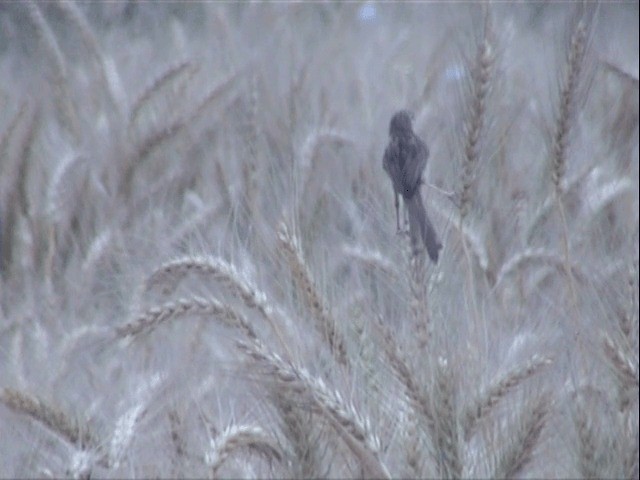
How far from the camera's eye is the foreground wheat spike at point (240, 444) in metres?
1.18

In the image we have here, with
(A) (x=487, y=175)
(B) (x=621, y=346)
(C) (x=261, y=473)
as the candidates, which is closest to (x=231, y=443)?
(C) (x=261, y=473)

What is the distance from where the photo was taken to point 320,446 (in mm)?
1218

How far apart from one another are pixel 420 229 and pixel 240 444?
0.29 metres

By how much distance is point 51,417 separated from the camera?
1.18m

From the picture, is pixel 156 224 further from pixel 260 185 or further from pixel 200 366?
pixel 200 366

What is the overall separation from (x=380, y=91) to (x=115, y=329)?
3.91 feet

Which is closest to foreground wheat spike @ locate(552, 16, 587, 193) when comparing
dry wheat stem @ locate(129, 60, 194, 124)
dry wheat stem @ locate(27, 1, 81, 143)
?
dry wheat stem @ locate(129, 60, 194, 124)

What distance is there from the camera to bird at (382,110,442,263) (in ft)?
3.91

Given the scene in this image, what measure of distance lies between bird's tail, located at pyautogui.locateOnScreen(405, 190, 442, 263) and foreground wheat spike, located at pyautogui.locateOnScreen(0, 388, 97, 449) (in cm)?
38

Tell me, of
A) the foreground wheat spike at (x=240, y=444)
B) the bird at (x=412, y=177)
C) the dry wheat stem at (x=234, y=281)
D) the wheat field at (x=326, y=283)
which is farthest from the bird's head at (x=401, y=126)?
the foreground wheat spike at (x=240, y=444)

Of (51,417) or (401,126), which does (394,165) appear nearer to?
(401,126)

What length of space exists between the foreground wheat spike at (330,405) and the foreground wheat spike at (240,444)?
86 millimetres

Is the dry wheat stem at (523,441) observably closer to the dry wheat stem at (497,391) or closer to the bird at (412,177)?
the dry wheat stem at (497,391)

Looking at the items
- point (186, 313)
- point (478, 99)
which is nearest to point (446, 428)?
point (186, 313)
